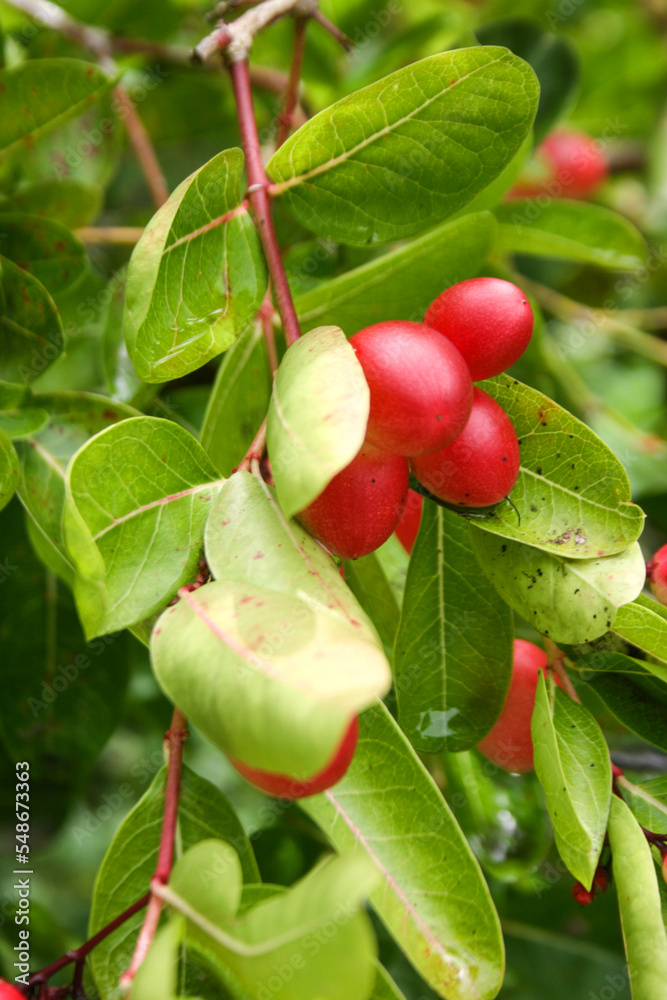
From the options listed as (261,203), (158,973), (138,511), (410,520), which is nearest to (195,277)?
(261,203)

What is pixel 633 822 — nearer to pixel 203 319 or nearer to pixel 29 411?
pixel 203 319

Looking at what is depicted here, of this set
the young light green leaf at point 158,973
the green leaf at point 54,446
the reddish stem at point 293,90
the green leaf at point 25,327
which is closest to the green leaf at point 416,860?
the young light green leaf at point 158,973

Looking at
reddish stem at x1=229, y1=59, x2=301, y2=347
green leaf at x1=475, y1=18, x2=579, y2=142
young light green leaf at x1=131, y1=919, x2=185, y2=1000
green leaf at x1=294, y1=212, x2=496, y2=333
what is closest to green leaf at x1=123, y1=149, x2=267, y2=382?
reddish stem at x1=229, y1=59, x2=301, y2=347

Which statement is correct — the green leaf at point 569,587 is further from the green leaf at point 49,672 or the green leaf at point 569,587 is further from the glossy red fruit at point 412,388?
the green leaf at point 49,672

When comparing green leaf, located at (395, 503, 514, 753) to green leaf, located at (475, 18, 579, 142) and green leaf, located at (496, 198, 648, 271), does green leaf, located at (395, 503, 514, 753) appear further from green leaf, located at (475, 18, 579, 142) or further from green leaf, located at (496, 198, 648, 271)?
green leaf, located at (475, 18, 579, 142)

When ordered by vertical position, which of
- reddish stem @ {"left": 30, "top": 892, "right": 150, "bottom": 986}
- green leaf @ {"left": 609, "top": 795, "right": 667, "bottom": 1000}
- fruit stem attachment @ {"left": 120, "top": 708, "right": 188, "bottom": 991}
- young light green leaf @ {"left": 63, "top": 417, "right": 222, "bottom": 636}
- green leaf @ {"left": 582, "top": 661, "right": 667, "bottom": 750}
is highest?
young light green leaf @ {"left": 63, "top": 417, "right": 222, "bottom": 636}
